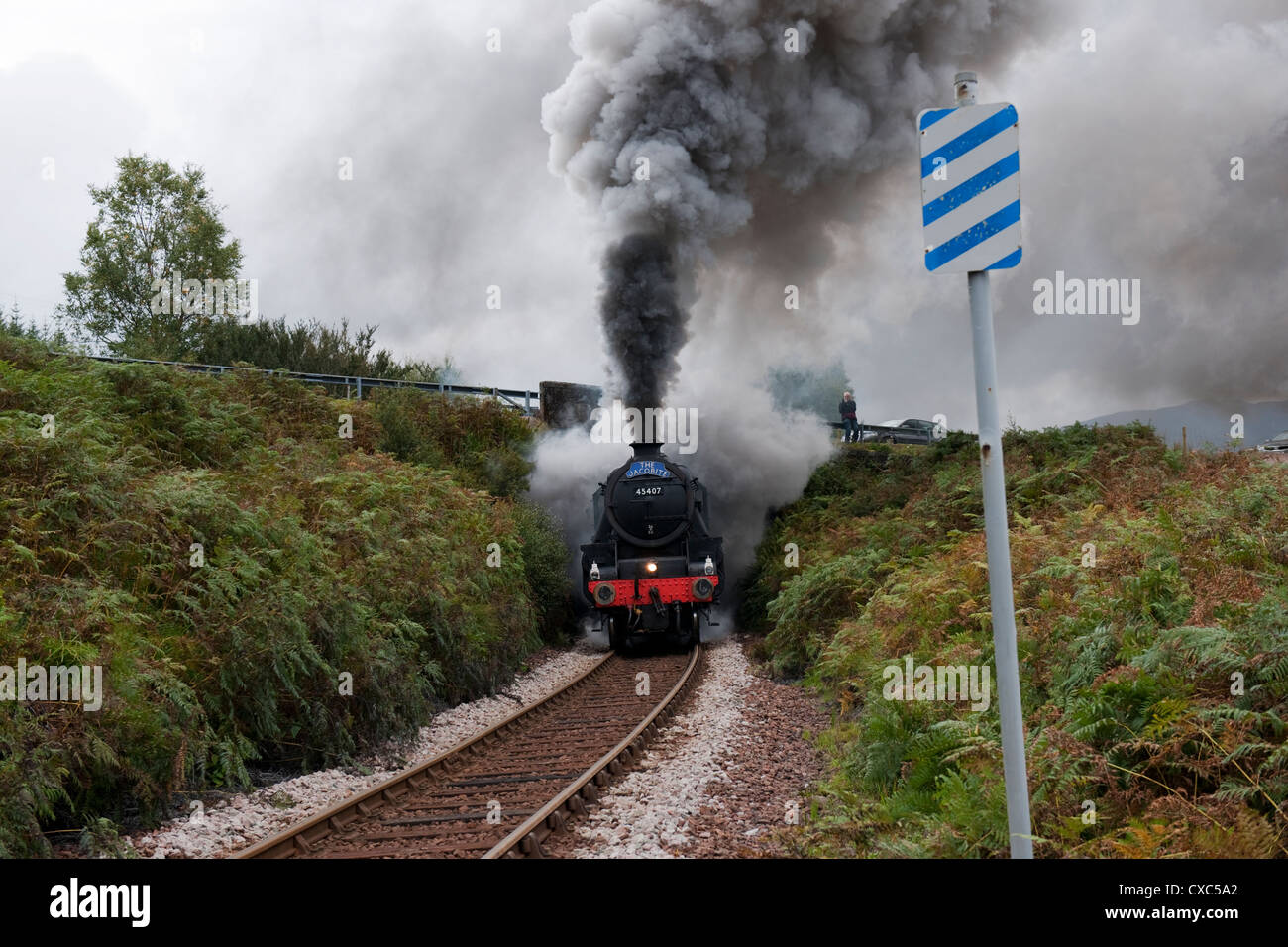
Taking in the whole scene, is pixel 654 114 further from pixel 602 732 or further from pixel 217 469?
pixel 602 732

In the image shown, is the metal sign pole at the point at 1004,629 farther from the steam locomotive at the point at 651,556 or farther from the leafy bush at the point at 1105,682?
the steam locomotive at the point at 651,556

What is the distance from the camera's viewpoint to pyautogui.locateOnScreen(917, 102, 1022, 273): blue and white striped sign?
2.82m

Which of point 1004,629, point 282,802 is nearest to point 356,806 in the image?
point 282,802

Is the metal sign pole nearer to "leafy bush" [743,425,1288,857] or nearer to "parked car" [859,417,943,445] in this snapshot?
"leafy bush" [743,425,1288,857]

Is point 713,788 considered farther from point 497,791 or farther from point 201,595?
point 201,595

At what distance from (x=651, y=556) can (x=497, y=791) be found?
8292 mm

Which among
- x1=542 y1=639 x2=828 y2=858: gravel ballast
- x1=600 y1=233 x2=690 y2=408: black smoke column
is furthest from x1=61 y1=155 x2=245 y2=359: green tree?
x1=542 y1=639 x2=828 y2=858: gravel ballast

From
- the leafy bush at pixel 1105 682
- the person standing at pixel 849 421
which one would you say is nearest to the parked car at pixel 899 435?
the person standing at pixel 849 421

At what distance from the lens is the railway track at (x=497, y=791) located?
5.36 m

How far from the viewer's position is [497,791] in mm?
6668

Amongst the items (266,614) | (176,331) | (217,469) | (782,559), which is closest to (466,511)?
(217,469)

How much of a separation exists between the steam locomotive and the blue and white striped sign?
1172 cm

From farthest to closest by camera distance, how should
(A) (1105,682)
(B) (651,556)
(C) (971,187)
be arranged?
1. (B) (651,556)
2. (A) (1105,682)
3. (C) (971,187)
